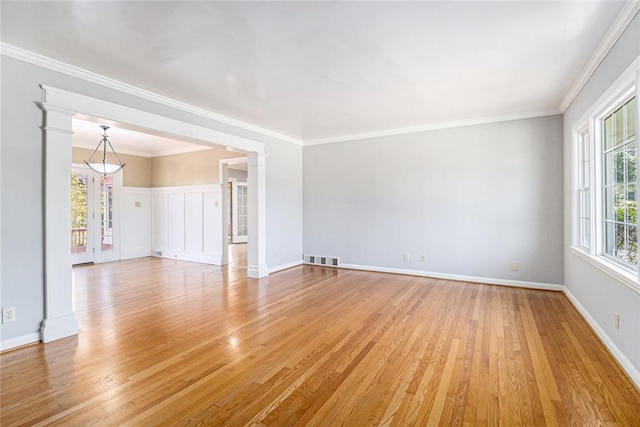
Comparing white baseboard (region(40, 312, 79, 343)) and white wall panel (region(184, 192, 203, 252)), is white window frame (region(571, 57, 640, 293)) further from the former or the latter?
white wall panel (region(184, 192, 203, 252))

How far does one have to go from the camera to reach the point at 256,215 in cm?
534

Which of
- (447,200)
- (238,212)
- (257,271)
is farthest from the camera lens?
(238,212)

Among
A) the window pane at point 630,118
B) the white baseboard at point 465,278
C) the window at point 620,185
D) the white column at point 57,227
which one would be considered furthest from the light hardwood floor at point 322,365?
the window pane at point 630,118

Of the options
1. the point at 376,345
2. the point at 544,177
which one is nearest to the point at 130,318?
the point at 376,345

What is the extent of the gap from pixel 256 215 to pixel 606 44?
15.6 ft

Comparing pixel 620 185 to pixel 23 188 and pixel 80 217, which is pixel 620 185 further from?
pixel 80 217

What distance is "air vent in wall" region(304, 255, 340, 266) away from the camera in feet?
20.4

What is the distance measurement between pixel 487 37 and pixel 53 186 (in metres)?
4.11

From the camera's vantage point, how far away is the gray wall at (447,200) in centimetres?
448

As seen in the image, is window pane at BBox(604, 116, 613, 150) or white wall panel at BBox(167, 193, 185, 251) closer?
window pane at BBox(604, 116, 613, 150)

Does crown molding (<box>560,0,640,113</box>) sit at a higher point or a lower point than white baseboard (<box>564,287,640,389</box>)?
higher

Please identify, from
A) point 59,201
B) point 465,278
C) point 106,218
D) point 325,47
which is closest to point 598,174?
point 465,278

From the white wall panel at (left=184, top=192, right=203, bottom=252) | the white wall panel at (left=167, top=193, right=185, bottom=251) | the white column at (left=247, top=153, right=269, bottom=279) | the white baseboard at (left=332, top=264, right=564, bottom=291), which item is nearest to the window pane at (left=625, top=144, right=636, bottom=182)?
the white baseboard at (left=332, top=264, right=564, bottom=291)

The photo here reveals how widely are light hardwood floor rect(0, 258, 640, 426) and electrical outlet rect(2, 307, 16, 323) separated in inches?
11.2
